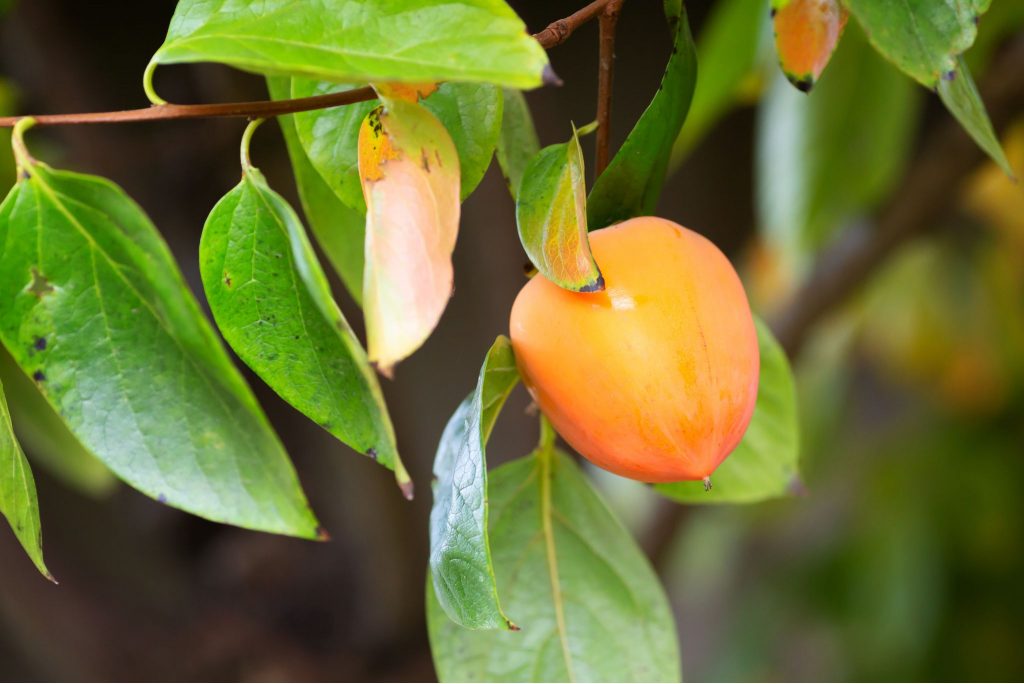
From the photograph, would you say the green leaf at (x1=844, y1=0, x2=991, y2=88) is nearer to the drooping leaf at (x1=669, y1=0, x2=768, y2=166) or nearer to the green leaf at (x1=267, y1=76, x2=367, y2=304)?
the green leaf at (x1=267, y1=76, x2=367, y2=304)

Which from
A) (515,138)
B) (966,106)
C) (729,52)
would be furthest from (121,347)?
(729,52)

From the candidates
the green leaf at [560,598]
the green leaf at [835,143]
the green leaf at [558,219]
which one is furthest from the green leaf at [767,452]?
the green leaf at [835,143]

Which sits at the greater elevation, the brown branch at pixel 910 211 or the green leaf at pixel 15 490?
the green leaf at pixel 15 490

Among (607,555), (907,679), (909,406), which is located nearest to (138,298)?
(607,555)

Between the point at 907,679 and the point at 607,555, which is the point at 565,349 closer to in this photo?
the point at 607,555

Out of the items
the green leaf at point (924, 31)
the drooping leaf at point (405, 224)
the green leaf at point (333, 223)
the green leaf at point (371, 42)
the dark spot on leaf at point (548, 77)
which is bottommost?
the green leaf at point (333, 223)

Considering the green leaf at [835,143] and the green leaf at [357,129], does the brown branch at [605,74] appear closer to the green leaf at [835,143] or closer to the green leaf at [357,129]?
the green leaf at [357,129]

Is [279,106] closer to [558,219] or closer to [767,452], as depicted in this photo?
[558,219]
